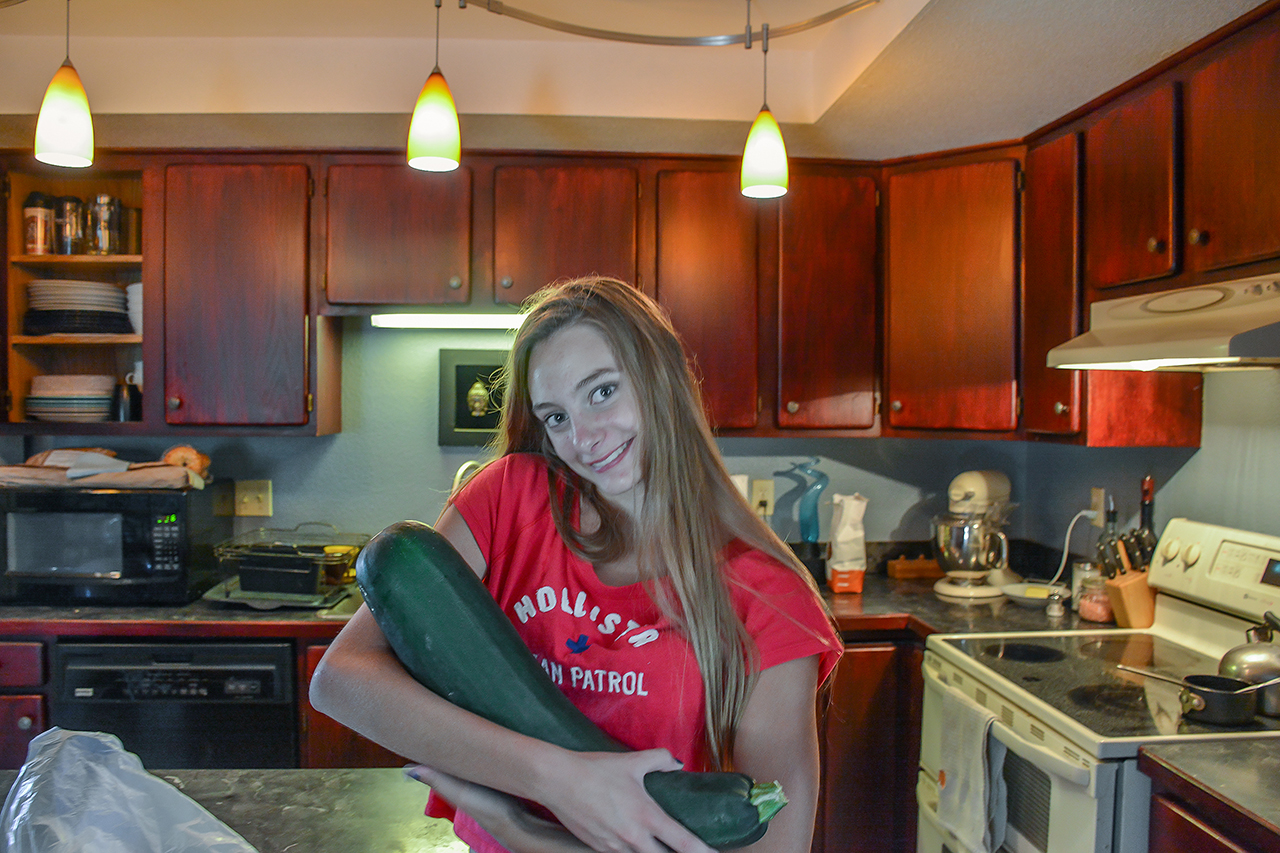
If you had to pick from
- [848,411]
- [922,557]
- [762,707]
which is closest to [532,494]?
[762,707]

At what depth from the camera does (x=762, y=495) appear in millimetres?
2975

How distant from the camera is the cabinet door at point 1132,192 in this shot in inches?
74.4

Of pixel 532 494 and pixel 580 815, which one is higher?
pixel 532 494

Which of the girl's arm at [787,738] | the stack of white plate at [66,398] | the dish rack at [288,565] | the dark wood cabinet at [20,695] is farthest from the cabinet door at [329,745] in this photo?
the girl's arm at [787,738]

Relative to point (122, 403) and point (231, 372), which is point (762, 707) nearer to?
point (231, 372)

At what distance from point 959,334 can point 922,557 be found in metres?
0.88

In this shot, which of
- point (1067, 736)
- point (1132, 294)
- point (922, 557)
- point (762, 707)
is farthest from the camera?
point (922, 557)

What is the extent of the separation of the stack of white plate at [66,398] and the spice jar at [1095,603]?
2961mm

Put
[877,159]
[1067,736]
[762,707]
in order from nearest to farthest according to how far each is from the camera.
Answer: [762,707] → [1067,736] → [877,159]

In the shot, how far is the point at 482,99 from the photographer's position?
270 cm

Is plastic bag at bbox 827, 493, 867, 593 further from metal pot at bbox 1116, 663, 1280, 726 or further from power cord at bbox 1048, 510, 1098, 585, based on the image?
metal pot at bbox 1116, 663, 1280, 726

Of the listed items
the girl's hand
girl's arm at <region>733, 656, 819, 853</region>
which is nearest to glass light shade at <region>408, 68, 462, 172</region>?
girl's arm at <region>733, 656, 819, 853</region>

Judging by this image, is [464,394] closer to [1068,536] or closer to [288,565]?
[288,565]

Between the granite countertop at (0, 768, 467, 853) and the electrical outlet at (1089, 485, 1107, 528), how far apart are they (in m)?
2.22
